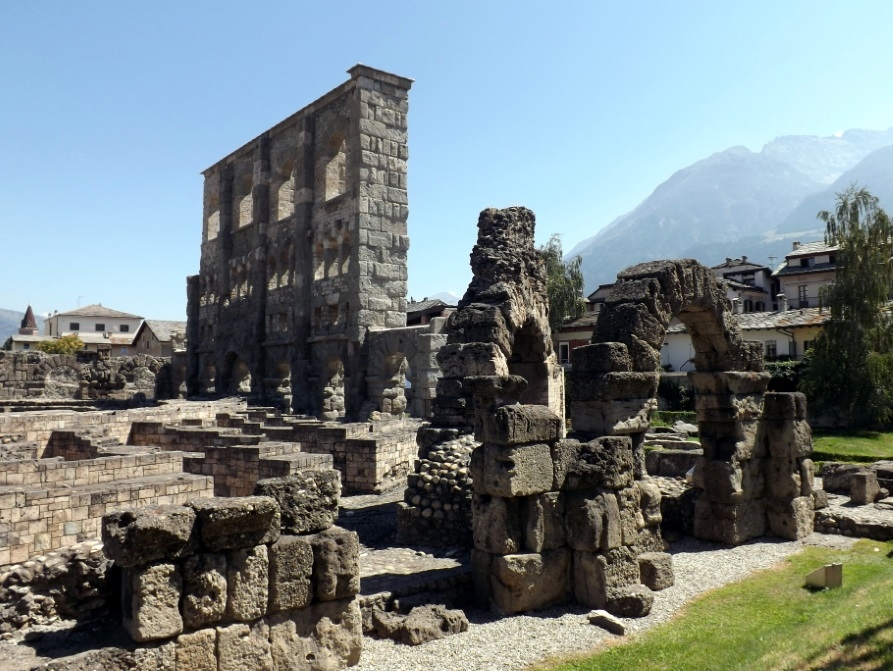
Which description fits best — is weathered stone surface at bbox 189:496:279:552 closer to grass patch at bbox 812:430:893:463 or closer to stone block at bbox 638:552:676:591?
stone block at bbox 638:552:676:591

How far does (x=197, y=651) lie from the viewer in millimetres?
5566

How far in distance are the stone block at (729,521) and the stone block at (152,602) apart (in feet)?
30.7

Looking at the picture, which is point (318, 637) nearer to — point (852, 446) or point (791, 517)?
point (791, 517)

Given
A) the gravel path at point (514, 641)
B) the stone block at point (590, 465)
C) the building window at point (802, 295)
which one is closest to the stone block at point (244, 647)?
the gravel path at point (514, 641)

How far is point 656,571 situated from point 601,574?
4.58ft

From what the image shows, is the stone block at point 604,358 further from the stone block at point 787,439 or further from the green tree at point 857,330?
the green tree at point 857,330

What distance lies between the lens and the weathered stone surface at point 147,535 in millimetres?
5270

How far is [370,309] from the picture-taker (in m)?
25.6

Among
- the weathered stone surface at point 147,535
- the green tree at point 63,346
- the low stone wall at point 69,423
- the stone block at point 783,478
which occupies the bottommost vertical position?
the stone block at point 783,478

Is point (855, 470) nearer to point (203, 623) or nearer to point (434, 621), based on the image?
point (434, 621)

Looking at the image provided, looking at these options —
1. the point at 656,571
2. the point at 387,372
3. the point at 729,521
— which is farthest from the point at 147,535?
the point at 387,372

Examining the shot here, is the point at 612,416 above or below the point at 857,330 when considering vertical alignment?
below

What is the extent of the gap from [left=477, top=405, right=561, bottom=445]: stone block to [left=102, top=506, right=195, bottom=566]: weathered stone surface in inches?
151

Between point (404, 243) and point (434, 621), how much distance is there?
66.2ft
